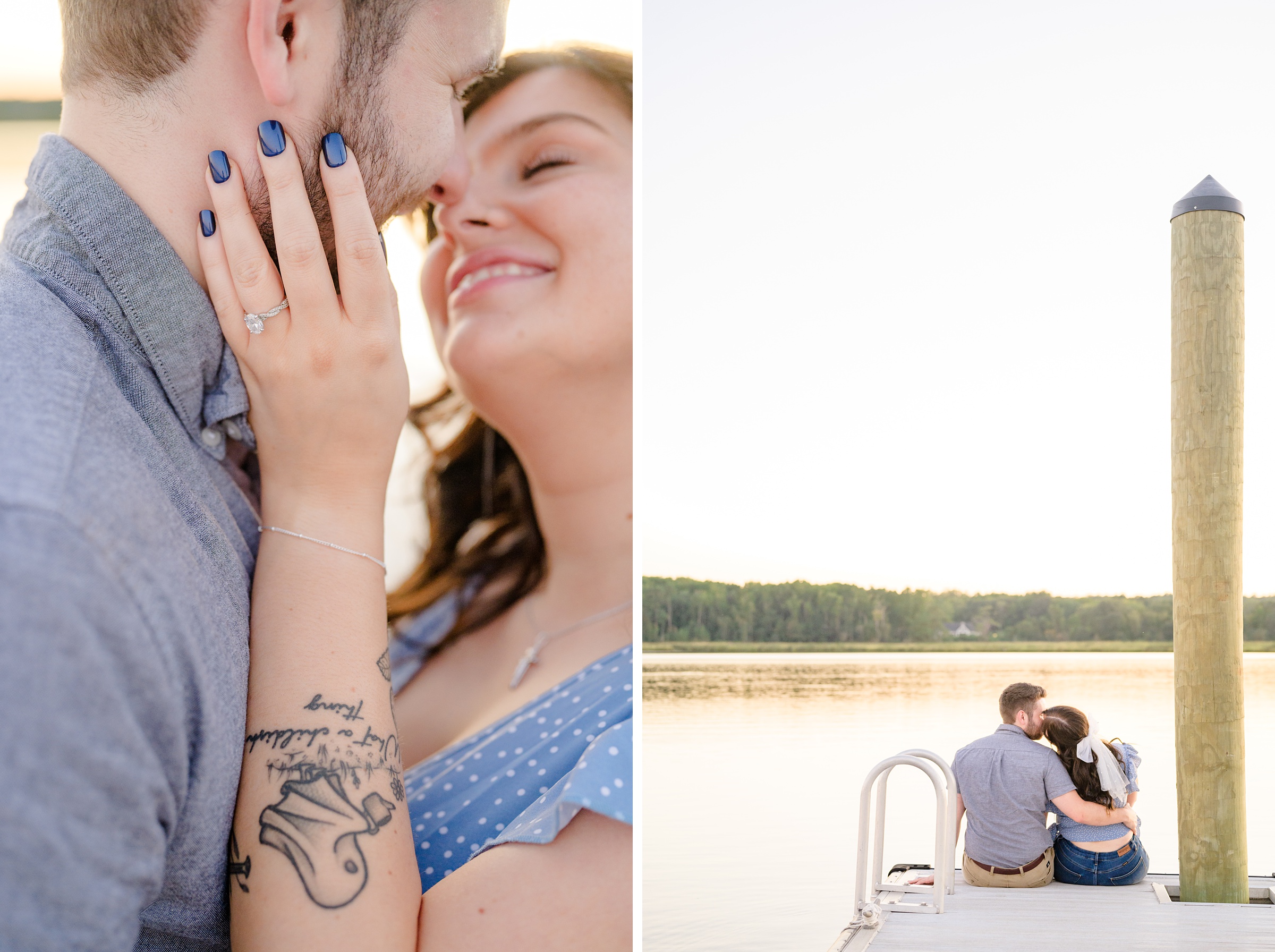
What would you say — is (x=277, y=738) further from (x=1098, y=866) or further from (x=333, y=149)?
(x=1098, y=866)

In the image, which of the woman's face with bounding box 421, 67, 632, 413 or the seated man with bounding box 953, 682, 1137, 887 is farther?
the seated man with bounding box 953, 682, 1137, 887

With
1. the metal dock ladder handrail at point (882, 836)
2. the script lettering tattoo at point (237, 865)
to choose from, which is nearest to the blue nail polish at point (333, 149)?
the script lettering tattoo at point (237, 865)

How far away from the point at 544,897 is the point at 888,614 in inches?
736

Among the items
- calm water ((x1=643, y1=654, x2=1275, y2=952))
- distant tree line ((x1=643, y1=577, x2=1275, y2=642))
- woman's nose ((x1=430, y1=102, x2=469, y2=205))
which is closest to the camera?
woman's nose ((x1=430, y1=102, x2=469, y2=205))

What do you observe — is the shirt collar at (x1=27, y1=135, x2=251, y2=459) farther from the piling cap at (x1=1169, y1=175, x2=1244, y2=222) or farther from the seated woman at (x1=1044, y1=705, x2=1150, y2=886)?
the piling cap at (x1=1169, y1=175, x2=1244, y2=222)

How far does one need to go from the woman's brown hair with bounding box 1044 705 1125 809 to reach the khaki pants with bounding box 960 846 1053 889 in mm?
263

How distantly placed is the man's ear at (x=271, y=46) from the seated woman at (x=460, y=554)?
0.17 feet

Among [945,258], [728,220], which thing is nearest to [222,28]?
[728,220]

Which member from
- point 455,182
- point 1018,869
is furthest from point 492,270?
Result: point 1018,869

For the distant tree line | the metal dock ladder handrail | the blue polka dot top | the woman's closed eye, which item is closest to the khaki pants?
the metal dock ladder handrail

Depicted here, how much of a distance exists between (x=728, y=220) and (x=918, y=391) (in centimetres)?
446

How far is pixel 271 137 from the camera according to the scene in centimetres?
82

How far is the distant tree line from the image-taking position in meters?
13.9

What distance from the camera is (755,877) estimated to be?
5508mm
